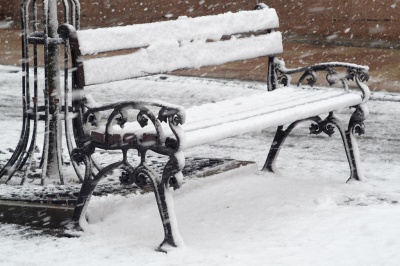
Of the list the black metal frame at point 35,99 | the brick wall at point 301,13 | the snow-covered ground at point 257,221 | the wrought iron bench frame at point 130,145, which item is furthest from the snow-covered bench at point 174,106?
the brick wall at point 301,13

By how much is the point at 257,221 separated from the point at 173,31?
1.25 m

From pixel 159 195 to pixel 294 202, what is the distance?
1.22 metres

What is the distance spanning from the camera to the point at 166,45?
228 inches

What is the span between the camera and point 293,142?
797cm

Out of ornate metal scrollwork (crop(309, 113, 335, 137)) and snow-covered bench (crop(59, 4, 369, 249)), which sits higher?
snow-covered bench (crop(59, 4, 369, 249))

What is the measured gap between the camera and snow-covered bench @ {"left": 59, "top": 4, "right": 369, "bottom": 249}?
16.0 ft

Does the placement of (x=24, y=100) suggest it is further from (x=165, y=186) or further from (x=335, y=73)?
(x=335, y=73)

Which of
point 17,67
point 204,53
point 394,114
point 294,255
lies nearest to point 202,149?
point 204,53

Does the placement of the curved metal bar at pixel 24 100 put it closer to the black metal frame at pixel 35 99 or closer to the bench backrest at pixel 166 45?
the black metal frame at pixel 35 99

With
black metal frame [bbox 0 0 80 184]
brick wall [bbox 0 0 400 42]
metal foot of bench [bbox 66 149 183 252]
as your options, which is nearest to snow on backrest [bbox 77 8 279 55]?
black metal frame [bbox 0 0 80 184]

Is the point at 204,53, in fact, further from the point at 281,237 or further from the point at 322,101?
the point at 281,237

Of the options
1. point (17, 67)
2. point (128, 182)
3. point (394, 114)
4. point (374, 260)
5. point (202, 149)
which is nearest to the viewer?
point (374, 260)

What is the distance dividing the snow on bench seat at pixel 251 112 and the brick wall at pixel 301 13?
7405 mm

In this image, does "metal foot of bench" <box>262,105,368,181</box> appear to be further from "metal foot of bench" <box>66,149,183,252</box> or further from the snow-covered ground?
"metal foot of bench" <box>66,149,183,252</box>
